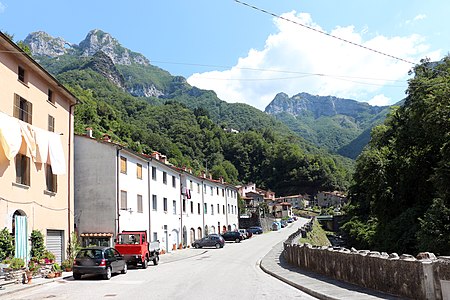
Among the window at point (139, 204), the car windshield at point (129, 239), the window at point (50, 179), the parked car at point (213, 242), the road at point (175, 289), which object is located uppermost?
the window at point (50, 179)

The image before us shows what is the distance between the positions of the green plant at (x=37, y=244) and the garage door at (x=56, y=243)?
6.12 feet

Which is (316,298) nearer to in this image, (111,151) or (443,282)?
(443,282)

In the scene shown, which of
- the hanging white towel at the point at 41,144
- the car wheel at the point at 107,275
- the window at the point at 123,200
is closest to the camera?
the car wheel at the point at 107,275

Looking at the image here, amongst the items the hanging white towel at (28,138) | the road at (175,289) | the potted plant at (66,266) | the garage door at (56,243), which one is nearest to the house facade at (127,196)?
the garage door at (56,243)

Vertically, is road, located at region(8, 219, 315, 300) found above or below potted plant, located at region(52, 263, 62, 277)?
below

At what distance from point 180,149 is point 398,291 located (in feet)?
373

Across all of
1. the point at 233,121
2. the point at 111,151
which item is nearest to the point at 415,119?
the point at 111,151

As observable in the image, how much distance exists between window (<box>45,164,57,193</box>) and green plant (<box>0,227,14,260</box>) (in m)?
5.48

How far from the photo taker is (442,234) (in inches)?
1184

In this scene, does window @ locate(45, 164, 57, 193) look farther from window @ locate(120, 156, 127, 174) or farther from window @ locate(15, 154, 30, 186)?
window @ locate(120, 156, 127, 174)

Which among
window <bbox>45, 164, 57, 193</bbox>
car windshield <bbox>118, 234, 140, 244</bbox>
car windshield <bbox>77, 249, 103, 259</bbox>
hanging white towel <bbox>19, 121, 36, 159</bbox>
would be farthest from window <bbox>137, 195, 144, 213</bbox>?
car windshield <bbox>77, 249, 103, 259</bbox>

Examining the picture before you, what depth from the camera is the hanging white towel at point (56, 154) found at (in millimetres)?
23750

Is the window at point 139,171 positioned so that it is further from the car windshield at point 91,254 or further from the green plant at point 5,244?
the green plant at point 5,244

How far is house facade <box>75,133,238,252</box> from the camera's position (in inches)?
1315
